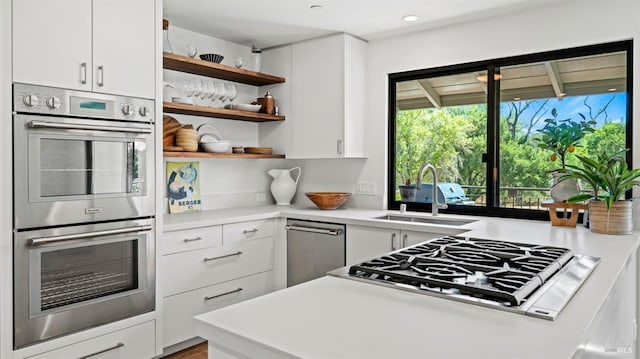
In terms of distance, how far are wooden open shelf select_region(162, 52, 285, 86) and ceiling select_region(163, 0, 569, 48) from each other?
32 cm

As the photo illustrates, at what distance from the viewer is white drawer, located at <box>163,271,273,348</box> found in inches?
111

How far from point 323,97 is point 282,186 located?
90 cm

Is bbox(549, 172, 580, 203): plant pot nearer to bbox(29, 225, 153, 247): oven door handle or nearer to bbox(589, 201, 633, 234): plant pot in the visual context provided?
bbox(589, 201, 633, 234): plant pot

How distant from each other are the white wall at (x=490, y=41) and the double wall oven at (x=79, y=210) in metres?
1.91

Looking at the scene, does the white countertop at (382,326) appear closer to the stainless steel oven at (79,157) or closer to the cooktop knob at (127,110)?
the stainless steel oven at (79,157)

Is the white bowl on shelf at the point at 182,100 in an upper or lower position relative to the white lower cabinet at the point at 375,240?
upper

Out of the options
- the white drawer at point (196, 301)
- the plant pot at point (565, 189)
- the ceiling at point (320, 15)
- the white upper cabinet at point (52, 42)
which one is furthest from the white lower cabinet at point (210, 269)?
the plant pot at point (565, 189)

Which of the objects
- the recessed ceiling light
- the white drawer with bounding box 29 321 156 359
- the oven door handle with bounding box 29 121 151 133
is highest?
the recessed ceiling light

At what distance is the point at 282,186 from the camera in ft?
13.3

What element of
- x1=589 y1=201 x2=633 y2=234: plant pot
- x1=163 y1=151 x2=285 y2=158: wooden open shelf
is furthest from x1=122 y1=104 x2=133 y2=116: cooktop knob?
x1=589 y1=201 x2=633 y2=234: plant pot

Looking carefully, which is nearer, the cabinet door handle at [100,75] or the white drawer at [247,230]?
the cabinet door handle at [100,75]

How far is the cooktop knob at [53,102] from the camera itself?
2188 mm

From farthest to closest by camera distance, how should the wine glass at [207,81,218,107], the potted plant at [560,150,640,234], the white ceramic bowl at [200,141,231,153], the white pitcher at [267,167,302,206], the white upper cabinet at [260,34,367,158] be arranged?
the white pitcher at [267,167,302,206], the white upper cabinet at [260,34,367,158], the white ceramic bowl at [200,141,231,153], the wine glass at [207,81,218,107], the potted plant at [560,150,640,234]

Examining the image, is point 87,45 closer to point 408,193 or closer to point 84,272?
point 84,272
